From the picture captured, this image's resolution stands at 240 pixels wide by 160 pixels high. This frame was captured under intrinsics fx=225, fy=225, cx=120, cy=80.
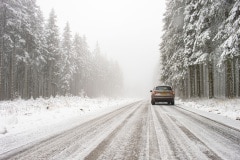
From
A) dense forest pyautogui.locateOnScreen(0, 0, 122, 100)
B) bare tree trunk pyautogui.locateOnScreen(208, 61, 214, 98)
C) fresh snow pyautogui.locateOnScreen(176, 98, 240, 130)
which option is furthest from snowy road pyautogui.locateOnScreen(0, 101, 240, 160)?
dense forest pyautogui.locateOnScreen(0, 0, 122, 100)

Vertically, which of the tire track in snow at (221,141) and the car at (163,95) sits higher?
the car at (163,95)

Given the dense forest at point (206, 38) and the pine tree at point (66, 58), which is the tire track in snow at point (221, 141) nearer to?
the dense forest at point (206, 38)

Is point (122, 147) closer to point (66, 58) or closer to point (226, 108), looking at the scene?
point (226, 108)

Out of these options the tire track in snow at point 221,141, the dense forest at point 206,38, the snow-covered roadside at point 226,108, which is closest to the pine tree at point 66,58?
the dense forest at point 206,38

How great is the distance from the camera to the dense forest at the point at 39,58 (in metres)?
26.3

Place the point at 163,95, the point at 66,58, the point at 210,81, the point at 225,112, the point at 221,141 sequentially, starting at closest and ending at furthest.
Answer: the point at 221,141 < the point at 225,112 < the point at 163,95 < the point at 210,81 < the point at 66,58

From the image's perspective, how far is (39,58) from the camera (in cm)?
3584

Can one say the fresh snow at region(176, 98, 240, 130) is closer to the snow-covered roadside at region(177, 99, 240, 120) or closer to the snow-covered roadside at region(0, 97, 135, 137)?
the snow-covered roadside at region(177, 99, 240, 120)

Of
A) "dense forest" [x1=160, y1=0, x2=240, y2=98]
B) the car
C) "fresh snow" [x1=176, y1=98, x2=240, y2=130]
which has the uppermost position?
"dense forest" [x1=160, y1=0, x2=240, y2=98]

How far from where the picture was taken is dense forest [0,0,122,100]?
26.3 metres

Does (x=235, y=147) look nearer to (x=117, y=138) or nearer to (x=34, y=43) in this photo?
(x=117, y=138)

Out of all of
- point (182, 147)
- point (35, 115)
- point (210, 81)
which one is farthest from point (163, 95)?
point (182, 147)

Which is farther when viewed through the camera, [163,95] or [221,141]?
[163,95]

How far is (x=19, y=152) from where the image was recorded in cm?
440
